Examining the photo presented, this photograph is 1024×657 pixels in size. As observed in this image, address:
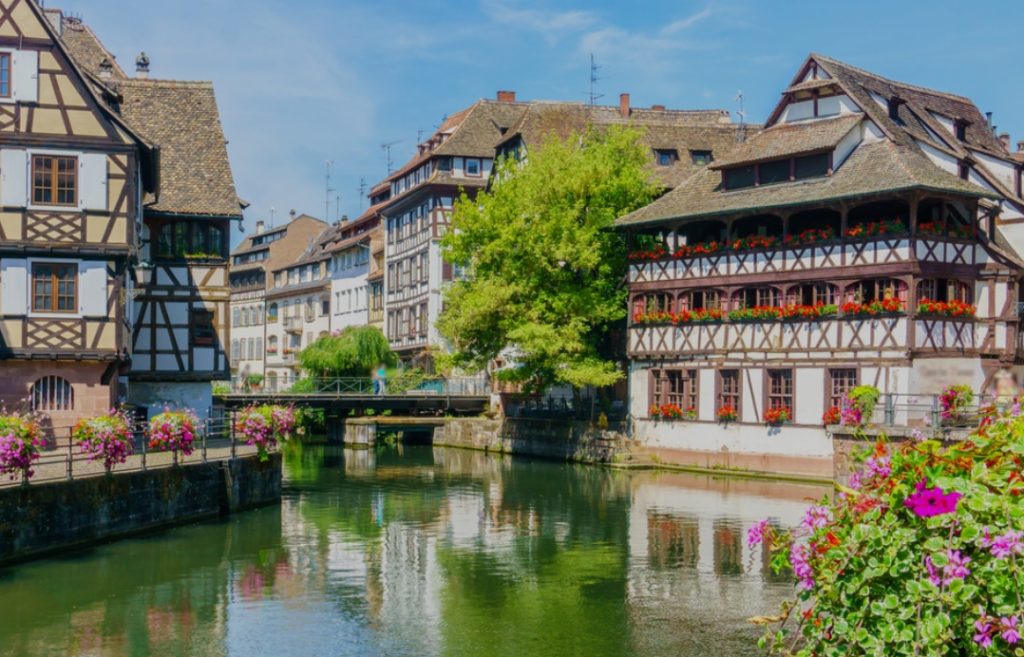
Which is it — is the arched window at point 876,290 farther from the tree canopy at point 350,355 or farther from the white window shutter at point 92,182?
the tree canopy at point 350,355

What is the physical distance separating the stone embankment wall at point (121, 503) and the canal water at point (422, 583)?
0.51m

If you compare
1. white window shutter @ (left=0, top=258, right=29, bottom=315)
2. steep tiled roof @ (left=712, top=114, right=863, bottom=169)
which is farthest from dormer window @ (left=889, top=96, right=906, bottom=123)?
white window shutter @ (left=0, top=258, right=29, bottom=315)

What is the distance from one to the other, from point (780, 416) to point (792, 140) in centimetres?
899

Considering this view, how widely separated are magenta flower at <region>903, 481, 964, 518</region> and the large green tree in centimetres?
3684

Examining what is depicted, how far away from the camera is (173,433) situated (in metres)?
26.9

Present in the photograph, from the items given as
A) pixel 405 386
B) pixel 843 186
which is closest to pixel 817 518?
pixel 843 186

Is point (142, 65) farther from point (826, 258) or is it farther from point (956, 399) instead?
point (956, 399)

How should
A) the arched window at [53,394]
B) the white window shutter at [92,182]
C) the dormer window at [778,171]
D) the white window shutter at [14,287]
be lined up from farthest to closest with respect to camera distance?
the dormer window at [778,171] < the white window shutter at [92,182] < the arched window at [53,394] < the white window shutter at [14,287]

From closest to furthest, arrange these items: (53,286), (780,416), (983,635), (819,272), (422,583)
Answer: (983,635)
(422,583)
(53,286)
(819,272)
(780,416)

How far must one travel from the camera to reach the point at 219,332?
39406 mm

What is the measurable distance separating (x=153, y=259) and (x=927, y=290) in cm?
2391

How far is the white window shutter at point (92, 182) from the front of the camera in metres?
31.4

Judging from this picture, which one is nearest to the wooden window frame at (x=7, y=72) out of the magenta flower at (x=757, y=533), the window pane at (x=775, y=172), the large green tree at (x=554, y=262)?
the large green tree at (x=554, y=262)

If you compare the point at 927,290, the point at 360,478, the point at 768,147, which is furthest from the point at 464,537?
the point at 768,147
